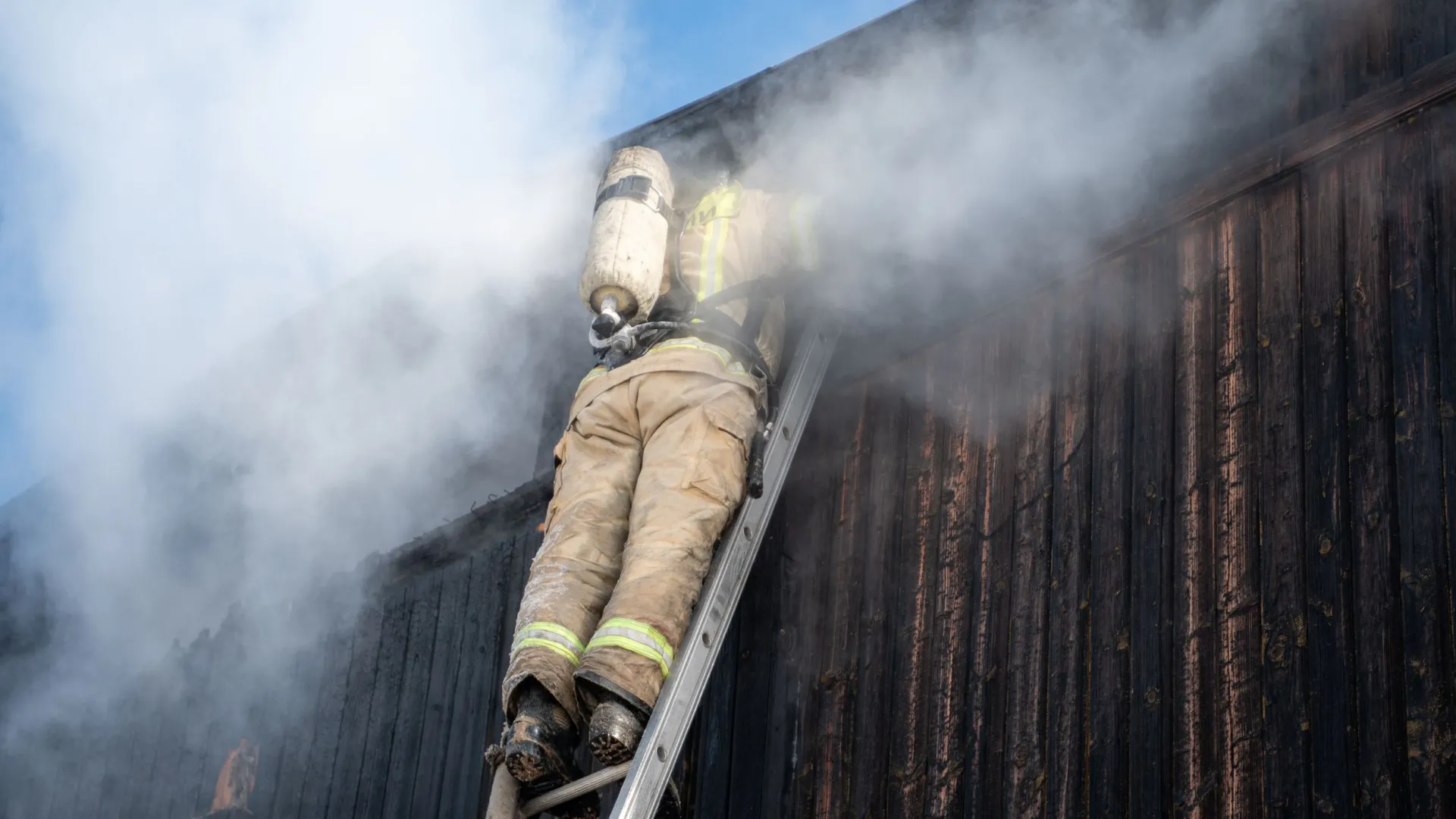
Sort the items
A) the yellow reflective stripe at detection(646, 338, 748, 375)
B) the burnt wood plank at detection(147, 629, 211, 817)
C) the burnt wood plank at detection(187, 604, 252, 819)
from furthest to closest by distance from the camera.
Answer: the burnt wood plank at detection(147, 629, 211, 817) → the burnt wood plank at detection(187, 604, 252, 819) → the yellow reflective stripe at detection(646, 338, 748, 375)

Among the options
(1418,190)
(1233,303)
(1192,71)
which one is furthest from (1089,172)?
(1418,190)

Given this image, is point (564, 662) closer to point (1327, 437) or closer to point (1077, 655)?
point (1077, 655)

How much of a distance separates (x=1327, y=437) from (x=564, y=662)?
1886 millimetres

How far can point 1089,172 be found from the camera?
14.8 ft

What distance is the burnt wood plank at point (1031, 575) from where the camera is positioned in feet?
12.8

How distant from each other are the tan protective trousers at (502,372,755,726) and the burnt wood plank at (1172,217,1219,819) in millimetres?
1181

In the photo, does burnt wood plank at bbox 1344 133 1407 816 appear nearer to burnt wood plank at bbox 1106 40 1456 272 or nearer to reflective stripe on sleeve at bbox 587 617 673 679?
burnt wood plank at bbox 1106 40 1456 272

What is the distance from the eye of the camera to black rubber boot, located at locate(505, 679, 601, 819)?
375 centimetres

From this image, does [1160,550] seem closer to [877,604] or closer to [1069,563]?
[1069,563]

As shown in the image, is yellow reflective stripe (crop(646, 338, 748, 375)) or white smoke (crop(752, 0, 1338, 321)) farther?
yellow reflective stripe (crop(646, 338, 748, 375))

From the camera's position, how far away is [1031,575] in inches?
161

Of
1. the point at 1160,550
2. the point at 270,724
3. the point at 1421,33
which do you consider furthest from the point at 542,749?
the point at 270,724

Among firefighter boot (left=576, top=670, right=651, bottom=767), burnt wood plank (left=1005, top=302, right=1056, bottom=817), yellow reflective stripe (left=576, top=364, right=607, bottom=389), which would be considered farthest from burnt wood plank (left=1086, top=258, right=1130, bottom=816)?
yellow reflective stripe (left=576, top=364, right=607, bottom=389)

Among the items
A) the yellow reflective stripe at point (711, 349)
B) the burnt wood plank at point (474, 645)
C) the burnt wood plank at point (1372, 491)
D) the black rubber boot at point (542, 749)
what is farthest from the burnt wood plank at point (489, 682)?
the burnt wood plank at point (1372, 491)
